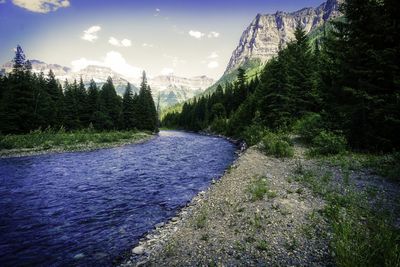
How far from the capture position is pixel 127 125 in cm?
7281

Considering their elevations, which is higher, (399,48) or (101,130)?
(399,48)

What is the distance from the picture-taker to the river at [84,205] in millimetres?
9547

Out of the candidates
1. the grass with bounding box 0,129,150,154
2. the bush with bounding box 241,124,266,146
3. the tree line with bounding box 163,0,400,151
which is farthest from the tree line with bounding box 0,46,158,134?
the tree line with bounding box 163,0,400,151

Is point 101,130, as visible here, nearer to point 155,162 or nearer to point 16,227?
point 155,162

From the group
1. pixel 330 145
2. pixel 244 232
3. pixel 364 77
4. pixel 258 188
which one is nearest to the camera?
pixel 244 232

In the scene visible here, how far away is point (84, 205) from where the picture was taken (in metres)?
14.5

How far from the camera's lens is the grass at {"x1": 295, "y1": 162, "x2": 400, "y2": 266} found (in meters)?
5.83

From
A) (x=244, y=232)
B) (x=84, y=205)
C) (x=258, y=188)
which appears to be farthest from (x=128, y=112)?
(x=244, y=232)

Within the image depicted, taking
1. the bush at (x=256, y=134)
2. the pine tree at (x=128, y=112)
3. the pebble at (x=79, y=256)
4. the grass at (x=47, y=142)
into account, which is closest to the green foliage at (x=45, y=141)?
the grass at (x=47, y=142)

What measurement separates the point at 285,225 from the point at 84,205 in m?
11.4

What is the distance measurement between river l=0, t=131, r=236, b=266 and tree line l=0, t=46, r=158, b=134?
69.0ft

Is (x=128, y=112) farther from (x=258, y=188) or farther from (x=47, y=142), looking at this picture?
(x=258, y=188)

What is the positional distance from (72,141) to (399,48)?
42.8m

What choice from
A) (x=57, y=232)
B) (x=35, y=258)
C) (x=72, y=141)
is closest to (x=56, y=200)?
(x=57, y=232)
